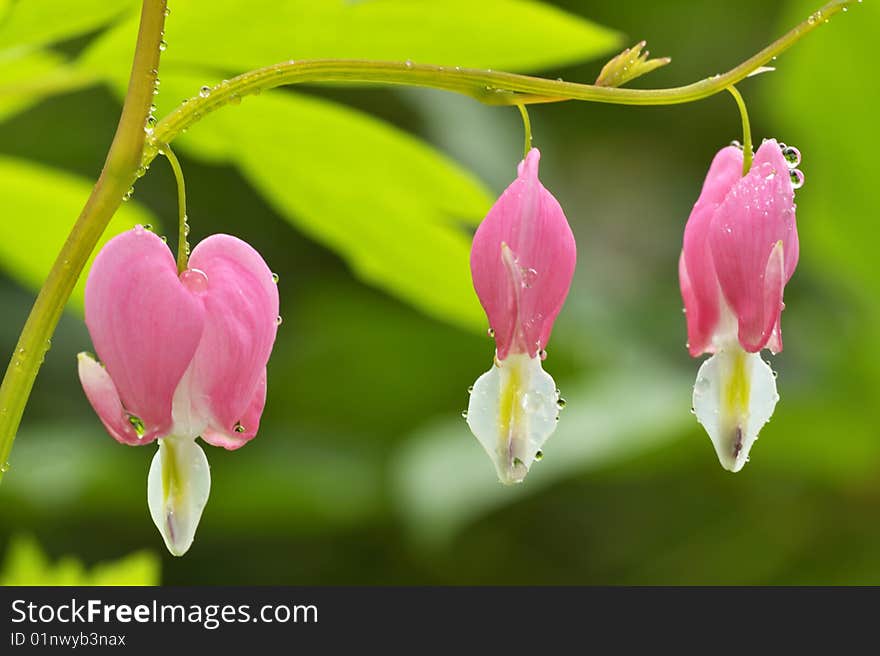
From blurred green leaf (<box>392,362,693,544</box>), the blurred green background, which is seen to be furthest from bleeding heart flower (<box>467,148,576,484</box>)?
blurred green leaf (<box>392,362,693,544</box>)

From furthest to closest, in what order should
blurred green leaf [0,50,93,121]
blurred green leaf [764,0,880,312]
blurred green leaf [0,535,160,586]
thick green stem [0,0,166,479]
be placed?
blurred green leaf [764,0,880,312]
blurred green leaf [0,535,160,586]
blurred green leaf [0,50,93,121]
thick green stem [0,0,166,479]

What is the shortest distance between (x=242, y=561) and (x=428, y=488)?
80cm

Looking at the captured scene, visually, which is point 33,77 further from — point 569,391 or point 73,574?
point 569,391

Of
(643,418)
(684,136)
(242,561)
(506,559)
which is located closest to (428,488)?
(643,418)

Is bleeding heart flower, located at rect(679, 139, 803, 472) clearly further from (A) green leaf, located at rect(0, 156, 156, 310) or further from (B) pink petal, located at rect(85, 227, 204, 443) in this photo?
(A) green leaf, located at rect(0, 156, 156, 310)

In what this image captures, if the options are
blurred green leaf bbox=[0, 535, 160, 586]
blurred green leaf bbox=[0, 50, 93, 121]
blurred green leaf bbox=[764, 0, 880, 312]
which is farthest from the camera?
blurred green leaf bbox=[764, 0, 880, 312]

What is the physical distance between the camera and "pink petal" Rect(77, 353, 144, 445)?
0.63 m

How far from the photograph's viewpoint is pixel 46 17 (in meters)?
0.74

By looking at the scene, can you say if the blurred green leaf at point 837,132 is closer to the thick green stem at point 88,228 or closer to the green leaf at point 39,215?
the green leaf at point 39,215

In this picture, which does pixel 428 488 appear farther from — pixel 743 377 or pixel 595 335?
pixel 743 377

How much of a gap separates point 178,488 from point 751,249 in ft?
1.13

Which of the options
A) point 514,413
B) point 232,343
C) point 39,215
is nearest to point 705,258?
point 514,413

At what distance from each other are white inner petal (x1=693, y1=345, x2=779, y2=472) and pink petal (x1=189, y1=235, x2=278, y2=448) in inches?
9.8

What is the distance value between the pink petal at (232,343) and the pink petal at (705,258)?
0.81 ft
